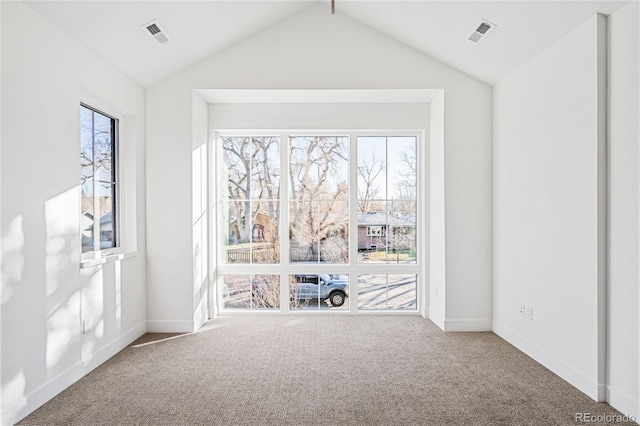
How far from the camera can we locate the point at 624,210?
9.05 feet

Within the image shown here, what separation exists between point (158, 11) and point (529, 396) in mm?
3897

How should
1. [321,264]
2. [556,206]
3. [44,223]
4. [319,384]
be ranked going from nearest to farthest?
1. [44,223]
2. [319,384]
3. [556,206]
4. [321,264]

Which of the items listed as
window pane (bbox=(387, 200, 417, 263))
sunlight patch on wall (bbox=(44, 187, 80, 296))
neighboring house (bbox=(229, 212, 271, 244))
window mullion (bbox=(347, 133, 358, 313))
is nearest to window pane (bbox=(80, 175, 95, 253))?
sunlight patch on wall (bbox=(44, 187, 80, 296))

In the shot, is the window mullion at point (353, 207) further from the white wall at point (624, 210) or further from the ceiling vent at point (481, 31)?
the white wall at point (624, 210)

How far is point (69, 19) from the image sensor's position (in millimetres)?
3121

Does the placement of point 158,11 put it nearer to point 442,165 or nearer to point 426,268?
point 442,165

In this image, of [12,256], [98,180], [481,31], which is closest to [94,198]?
[98,180]

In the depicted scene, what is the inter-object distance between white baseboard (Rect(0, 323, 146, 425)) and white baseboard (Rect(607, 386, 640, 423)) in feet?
11.8

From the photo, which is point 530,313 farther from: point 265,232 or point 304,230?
point 265,232

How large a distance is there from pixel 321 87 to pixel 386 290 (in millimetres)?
2447

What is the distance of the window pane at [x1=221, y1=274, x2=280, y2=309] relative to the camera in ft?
17.6

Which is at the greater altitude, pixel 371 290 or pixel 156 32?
pixel 156 32

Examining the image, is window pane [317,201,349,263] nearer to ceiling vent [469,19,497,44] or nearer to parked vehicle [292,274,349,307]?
parked vehicle [292,274,349,307]

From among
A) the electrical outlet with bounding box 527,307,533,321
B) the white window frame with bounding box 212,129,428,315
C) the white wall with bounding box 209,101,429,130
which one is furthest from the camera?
the white window frame with bounding box 212,129,428,315
